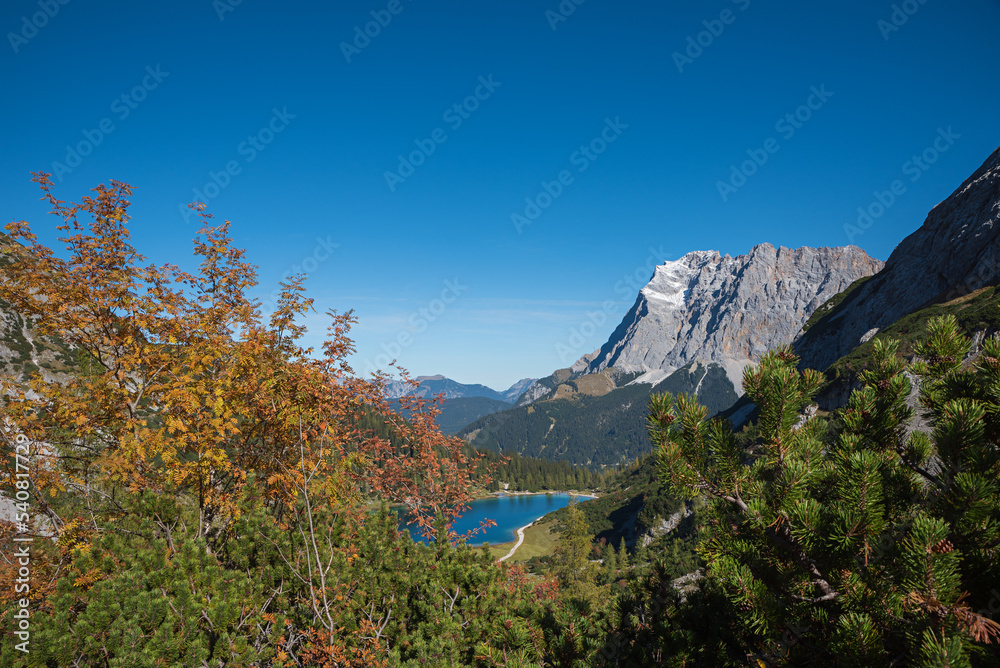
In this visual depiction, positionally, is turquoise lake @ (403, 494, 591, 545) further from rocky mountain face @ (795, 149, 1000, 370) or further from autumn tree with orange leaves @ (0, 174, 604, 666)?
autumn tree with orange leaves @ (0, 174, 604, 666)

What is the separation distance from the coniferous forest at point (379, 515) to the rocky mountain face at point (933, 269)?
4338 inches

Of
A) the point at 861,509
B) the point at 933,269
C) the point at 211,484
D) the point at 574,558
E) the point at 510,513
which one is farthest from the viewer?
the point at 510,513

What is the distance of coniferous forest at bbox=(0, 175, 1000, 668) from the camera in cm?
299

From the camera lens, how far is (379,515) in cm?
848

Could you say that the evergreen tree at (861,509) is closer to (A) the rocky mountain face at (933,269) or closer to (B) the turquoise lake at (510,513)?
(A) the rocky mountain face at (933,269)

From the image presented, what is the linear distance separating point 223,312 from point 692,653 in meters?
9.15

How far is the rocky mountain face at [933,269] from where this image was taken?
107 meters

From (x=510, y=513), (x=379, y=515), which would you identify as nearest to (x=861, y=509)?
(x=379, y=515)

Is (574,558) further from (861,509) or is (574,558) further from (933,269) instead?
(933,269)

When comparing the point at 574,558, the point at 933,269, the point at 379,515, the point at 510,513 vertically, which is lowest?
the point at 574,558

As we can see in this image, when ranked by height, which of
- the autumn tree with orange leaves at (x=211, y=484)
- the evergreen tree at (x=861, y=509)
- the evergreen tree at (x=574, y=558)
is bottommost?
the evergreen tree at (x=574, y=558)

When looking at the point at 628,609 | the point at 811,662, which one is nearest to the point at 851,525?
the point at 811,662

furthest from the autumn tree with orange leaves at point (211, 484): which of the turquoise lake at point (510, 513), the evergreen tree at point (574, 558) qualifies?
the turquoise lake at point (510, 513)

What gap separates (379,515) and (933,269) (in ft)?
567
